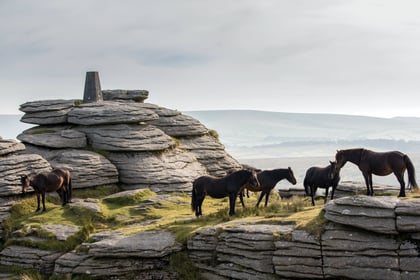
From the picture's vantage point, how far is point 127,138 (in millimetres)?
39688

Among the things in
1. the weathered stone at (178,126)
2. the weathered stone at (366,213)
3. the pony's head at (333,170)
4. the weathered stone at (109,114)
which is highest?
the weathered stone at (109,114)

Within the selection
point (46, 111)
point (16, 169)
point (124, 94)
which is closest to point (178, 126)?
point (124, 94)

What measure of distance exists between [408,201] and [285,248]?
5.36 meters

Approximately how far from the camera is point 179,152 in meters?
42.3

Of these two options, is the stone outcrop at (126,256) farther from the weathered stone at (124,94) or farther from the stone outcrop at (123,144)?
the weathered stone at (124,94)

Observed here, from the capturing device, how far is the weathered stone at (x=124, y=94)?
51.1 meters

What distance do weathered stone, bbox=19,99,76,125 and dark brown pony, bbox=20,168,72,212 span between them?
457 inches

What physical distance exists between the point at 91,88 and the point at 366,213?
3303cm

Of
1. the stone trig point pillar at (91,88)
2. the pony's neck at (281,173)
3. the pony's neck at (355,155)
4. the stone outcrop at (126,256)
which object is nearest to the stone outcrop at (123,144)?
the stone trig point pillar at (91,88)

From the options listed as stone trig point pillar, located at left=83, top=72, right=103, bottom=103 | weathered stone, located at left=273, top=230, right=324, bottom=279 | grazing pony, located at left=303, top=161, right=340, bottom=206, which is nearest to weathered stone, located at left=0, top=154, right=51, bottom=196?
stone trig point pillar, located at left=83, top=72, right=103, bottom=103

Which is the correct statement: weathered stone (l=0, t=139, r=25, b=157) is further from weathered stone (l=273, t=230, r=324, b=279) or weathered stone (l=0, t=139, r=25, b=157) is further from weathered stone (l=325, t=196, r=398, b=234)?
weathered stone (l=325, t=196, r=398, b=234)

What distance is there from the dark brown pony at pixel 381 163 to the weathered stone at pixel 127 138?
16.7 meters

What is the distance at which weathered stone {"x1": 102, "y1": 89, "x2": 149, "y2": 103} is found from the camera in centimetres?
5106

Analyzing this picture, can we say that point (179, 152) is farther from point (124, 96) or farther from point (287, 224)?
point (287, 224)
